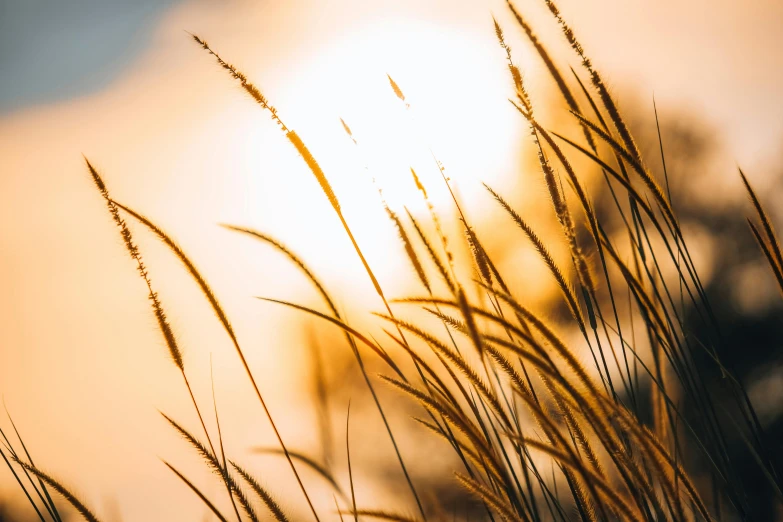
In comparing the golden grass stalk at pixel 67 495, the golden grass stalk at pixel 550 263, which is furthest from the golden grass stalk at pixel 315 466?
the golden grass stalk at pixel 550 263

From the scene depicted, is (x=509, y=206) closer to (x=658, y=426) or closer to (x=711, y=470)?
(x=658, y=426)

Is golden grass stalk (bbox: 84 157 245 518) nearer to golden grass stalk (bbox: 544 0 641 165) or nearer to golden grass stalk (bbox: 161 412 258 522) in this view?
golden grass stalk (bbox: 161 412 258 522)

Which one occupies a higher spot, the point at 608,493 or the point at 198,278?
the point at 198,278

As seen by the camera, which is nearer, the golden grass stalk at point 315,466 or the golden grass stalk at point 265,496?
the golden grass stalk at point 265,496

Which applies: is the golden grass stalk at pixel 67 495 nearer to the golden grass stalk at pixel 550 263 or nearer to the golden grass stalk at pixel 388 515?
the golden grass stalk at pixel 388 515

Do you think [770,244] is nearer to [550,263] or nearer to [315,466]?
[550,263]

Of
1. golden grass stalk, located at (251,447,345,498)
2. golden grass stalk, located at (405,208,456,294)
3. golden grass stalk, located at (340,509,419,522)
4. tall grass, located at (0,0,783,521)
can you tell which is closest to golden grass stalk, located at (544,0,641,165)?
tall grass, located at (0,0,783,521)

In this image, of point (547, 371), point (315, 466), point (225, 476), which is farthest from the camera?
point (315, 466)

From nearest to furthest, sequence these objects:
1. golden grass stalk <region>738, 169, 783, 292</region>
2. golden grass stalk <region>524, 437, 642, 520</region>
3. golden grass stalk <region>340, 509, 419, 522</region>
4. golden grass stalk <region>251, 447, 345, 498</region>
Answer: golden grass stalk <region>524, 437, 642, 520</region>
golden grass stalk <region>340, 509, 419, 522</region>
golden grass stalk <region>738, 169, 783, 292</region>
golden grass stalk <region>251, 447, 345, 498</region>

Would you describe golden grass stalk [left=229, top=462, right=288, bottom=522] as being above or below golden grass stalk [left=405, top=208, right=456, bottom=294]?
below

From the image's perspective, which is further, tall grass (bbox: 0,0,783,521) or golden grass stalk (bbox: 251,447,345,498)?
golden grass stalk (bbox: 251,447,345,498)

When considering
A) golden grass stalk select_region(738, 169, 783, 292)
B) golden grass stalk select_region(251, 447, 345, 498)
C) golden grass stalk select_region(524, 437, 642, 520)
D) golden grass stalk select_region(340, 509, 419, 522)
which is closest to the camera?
golden grass stalk select_region(524, 437, 642, 520)

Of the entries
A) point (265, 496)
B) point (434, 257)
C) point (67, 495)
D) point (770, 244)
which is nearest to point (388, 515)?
point (265, 496)

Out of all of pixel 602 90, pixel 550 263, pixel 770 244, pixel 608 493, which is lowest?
pixel 608 493
